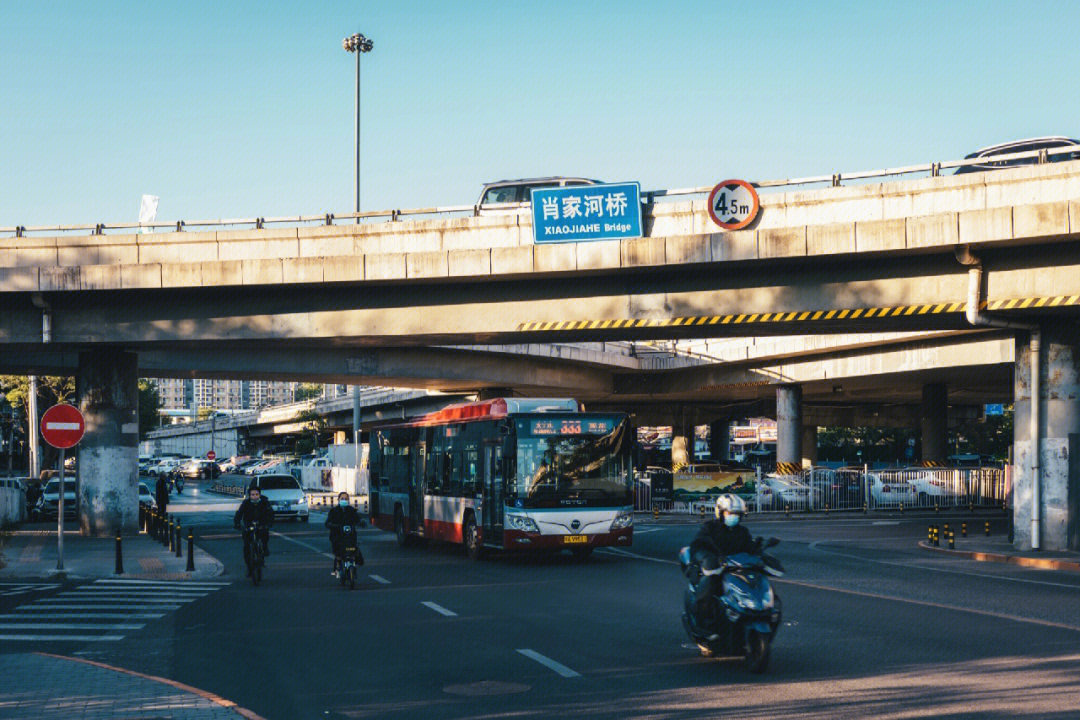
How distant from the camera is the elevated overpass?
76.9 ft

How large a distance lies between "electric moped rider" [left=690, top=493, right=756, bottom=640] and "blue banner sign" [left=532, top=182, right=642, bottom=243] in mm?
14559

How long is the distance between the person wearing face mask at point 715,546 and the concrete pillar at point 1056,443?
53.3 ft

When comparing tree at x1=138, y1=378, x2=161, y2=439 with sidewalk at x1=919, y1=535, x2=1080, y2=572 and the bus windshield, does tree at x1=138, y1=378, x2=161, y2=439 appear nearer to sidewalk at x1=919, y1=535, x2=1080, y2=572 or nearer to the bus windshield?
sidewalk at x1=919, y1=535, x2=1080, y2=572

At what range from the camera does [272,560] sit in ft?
86.3

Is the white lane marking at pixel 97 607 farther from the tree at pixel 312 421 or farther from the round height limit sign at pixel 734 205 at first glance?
the tree at pixel 312 421

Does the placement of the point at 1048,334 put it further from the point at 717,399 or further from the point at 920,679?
the point at 717,399

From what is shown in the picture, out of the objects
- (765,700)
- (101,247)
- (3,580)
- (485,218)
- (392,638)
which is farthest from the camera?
(101,247)

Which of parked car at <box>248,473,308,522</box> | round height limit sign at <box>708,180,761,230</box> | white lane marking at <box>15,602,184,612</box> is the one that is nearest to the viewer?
white lane marking at <box>15,602,184,612</box>

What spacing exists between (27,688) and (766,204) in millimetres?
18264

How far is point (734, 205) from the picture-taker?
82.1 ft

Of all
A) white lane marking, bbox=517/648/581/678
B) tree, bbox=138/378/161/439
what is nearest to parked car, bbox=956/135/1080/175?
white lane marking, bbox=517/648/581/678

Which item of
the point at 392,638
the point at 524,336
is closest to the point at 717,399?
the point at 524,336

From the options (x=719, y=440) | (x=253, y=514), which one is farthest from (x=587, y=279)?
(x=719, y=440)

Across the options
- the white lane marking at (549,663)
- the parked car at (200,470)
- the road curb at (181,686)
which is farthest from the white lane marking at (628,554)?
the parked car at (200,470)
